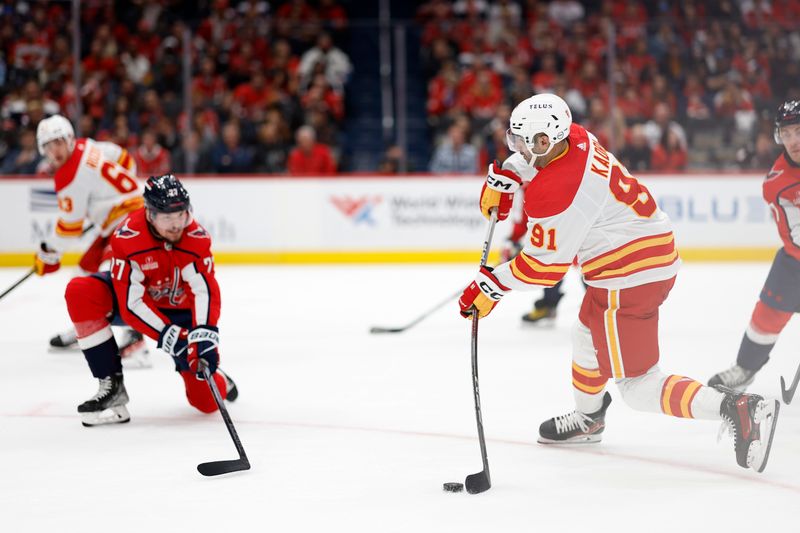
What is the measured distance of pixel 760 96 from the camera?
927cm

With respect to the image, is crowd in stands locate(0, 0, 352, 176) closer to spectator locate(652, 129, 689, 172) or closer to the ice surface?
spectator locate(652, 129, 689, 172)

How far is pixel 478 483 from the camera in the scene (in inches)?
116

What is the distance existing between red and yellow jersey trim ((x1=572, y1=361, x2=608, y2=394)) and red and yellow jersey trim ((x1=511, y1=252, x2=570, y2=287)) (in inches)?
18.2

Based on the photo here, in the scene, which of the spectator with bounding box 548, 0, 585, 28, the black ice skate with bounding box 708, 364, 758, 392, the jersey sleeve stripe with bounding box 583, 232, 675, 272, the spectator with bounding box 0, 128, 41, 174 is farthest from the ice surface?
the spectator with bounding box 548, 0, 585, 28

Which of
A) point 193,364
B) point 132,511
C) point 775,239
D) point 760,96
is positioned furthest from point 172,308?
point 760,96

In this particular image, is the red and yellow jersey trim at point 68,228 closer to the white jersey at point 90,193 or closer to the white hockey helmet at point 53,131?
the white jersey at point 90,193

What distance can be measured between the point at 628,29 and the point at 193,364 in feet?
22.8

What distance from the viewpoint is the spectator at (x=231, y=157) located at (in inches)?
357

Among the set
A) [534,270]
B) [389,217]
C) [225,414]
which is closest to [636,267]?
[534,270]

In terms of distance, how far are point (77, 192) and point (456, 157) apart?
4.53 meters

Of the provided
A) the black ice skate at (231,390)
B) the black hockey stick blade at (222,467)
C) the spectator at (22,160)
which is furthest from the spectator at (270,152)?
the black hockey stick blade at (222,467)

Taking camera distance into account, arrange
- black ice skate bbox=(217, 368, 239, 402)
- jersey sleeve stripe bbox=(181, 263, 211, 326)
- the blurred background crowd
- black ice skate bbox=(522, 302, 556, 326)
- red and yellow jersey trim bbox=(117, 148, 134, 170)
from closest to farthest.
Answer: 1. jersey sleeve stripe bbox=(181, 263, 211, 326)
2. black ice skate bbox=(217, 368, 239, 402)
3. red and yellow jersey trim bbox=(117, 148, 134, 170)
4. black ice skate bbox=(522, 302, 556, 326)
5. the blurred background crowd

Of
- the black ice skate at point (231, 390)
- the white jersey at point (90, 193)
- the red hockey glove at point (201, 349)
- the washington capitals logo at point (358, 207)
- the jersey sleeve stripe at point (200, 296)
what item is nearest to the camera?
the red hockey glove at point (201, 349)

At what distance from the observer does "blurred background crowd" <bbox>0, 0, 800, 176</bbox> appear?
9.09 meters
